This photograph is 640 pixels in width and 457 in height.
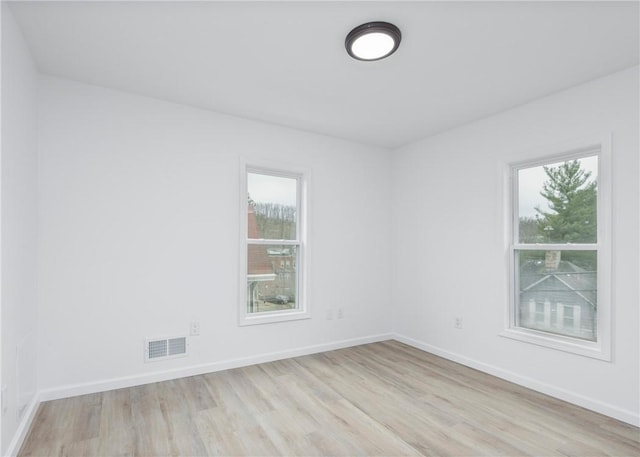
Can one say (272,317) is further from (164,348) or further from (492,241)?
(492,241)

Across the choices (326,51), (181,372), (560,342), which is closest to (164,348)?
(181,372)

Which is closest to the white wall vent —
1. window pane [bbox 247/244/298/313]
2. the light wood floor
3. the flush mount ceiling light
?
the light wood floor

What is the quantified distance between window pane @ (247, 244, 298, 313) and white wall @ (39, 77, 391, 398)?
9.1 inches

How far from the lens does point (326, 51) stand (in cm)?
244

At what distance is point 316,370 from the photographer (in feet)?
11.6

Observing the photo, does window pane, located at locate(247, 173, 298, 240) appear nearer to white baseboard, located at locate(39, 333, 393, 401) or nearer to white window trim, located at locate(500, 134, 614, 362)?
white baseboard, located at locate(39, 333, 393, 401)

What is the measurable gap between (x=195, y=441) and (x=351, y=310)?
2.50 meters

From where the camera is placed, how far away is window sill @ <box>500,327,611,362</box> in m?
2.71

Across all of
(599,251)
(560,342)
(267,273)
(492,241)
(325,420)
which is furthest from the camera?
(267,273)

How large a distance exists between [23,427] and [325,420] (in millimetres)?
1973

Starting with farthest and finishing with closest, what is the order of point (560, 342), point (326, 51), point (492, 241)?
1. point (492, 241)
2. point (560, 342)
3. point (326, 51)

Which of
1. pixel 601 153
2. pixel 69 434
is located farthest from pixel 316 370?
pixel 601 153

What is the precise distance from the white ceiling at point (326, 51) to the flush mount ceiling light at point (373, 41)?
5 cm

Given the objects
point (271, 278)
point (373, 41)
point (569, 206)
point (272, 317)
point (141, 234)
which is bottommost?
point (272, 317)
